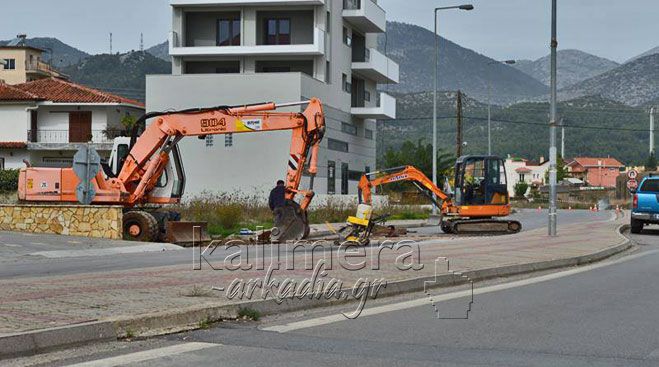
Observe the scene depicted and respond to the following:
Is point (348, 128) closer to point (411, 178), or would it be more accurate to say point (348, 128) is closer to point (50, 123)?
point (50, 123)

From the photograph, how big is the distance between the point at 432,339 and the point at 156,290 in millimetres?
3820

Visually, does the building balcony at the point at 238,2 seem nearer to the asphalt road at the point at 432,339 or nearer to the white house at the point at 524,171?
the asphalt road at the point at 432,339

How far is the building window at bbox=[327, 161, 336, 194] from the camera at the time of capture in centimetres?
5550

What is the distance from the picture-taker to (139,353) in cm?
804

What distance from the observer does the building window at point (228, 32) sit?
182ft

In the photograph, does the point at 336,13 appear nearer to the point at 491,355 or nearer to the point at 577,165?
the point at 491,355

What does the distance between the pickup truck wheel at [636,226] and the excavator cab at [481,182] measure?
15.2ft

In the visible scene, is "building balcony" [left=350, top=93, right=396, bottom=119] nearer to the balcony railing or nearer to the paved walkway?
the balcony railing

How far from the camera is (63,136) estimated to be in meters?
61.6

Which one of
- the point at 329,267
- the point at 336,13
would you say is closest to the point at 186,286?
the point at 329,267

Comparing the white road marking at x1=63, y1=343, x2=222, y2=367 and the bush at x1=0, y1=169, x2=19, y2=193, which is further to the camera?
the bush at x1=0, y1=169, x2=19, y2=193

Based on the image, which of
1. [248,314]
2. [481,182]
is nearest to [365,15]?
[481,182]

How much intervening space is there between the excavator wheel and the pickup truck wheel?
1736 centimetres

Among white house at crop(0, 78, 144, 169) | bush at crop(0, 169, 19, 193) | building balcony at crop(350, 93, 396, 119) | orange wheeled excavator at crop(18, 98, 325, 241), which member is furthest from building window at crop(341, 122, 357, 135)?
orange wheeled excavator at crop(18, 98, 325, 241)
